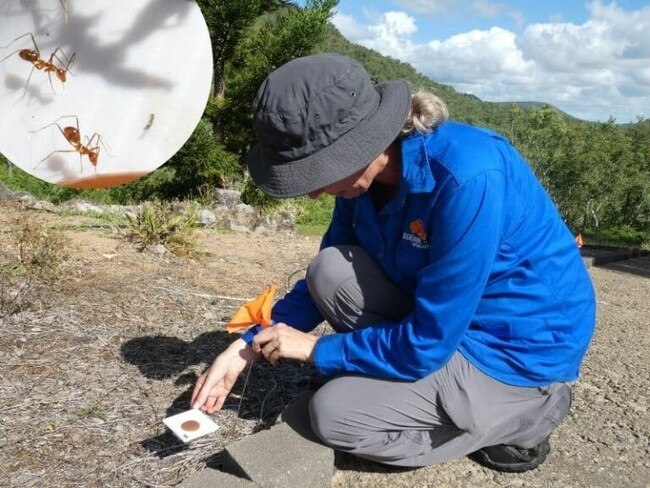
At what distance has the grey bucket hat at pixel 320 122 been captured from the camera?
147 centimetres

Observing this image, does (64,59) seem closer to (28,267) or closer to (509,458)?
(509,458)

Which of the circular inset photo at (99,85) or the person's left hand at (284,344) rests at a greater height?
the circular inset photo at (99,85)

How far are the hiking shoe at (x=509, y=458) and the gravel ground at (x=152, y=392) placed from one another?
0.10ft

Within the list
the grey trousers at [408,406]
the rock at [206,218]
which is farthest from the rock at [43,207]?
the grey trousers at [408,406]

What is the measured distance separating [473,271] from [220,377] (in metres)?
0.83

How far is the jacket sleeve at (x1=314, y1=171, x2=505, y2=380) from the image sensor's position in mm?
1552

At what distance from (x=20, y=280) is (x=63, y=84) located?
5.73ft

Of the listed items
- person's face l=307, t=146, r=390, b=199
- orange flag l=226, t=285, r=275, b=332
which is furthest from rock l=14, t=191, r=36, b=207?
person's face l=307, t=146, r=390, b=199

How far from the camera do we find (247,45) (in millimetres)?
10641

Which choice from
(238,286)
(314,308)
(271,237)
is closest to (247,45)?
(271,237)

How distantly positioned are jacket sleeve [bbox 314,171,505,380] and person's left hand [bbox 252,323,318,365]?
9 cm

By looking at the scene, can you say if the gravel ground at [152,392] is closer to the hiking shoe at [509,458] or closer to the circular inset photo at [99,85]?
the hiking shoe at [509,458]

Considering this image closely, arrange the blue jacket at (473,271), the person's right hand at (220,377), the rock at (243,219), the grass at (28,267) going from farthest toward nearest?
the rock at (243,219) < the grass at (28,267) < the person's right hand at (220,377) < the blue jacket at (473,271)

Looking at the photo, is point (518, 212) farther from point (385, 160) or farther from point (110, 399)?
point (110, 399)
